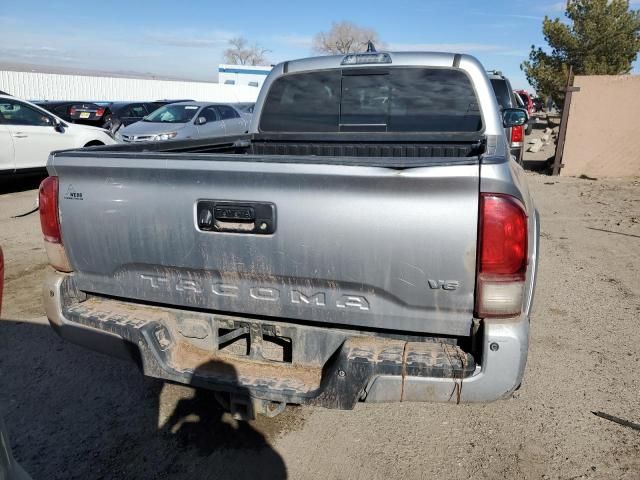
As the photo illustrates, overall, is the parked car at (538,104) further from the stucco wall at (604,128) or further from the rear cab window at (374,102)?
the rear cab window at (374,102)

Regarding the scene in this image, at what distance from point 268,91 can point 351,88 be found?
0.70m

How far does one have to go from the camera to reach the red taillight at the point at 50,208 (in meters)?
2.75

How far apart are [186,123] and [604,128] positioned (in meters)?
10.6

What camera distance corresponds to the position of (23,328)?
4348 millimetres

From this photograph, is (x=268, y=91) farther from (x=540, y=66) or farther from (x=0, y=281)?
(x=540, y=66)

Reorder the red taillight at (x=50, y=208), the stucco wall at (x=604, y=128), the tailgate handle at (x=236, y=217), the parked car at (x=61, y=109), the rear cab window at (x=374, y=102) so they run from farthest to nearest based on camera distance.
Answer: the parked car at (x=61, y=109)
the stucco wall at (x=604, y=128)
the rear cab window at (x=374, y=102)
the red taillight at (x=50, y=208)
the tailgate handle at (x=236, y=217)

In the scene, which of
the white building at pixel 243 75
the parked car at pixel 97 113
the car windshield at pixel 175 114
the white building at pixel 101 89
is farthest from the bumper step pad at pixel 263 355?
the white building at pixel 243 75

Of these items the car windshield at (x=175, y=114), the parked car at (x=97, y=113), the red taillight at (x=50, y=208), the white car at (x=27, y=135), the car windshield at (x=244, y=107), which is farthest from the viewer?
the car windshield at (x=244, y=107)

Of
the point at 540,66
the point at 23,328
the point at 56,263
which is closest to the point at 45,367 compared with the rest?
the point at 23,328

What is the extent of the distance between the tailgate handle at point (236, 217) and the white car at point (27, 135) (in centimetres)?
816

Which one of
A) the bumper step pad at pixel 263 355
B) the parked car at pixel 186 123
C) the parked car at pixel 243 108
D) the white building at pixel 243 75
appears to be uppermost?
the white building at pixel 243 75

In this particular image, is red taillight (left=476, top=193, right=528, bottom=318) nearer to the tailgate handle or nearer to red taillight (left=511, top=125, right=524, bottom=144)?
the tailgate handle

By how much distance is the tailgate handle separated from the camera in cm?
235

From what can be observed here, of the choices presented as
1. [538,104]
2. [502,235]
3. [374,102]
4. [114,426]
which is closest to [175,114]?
[374,102]
